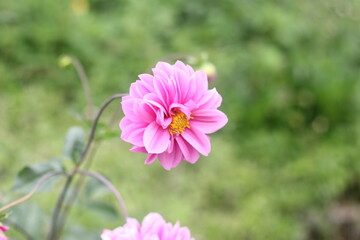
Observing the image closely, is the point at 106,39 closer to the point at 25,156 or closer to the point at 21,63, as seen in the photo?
the point at 21,63

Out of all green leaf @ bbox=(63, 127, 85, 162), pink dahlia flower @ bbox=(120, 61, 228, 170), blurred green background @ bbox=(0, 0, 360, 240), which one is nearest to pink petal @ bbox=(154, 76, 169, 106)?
pink dahlia flower @ bbox=(120, 61, 228, 170)

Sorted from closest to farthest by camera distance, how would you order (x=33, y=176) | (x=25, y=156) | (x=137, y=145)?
(x=137, y=145) → (x=33, y=176) → (x=25, y=156)

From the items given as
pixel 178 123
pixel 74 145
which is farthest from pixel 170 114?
pixel 74 145

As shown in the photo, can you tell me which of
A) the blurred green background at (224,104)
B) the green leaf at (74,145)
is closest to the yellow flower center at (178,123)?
the green leaf at (74,145)

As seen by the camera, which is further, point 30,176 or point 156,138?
point 30,176

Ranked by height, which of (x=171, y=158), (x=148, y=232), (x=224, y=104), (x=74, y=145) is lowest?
(x=148, y=232)

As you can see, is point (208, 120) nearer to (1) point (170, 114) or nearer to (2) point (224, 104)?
(1) point (170, 114)

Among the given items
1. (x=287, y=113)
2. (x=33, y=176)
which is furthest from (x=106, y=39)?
(x=33, y=176)
